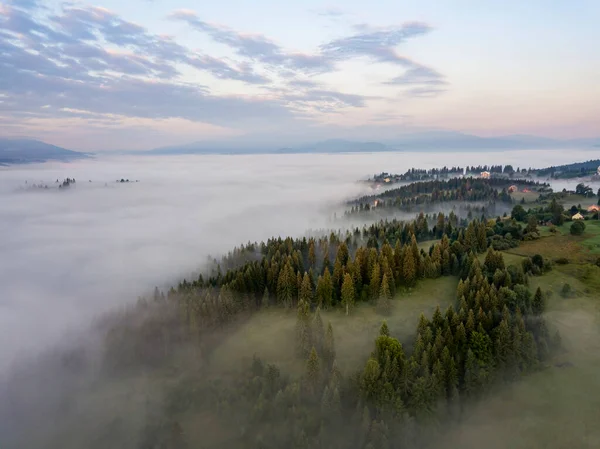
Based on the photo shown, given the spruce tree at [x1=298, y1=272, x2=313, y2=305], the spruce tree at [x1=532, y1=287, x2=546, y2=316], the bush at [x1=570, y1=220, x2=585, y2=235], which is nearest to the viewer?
the spruce tree at [x1=532, y1=287, x2=546, y2=316]

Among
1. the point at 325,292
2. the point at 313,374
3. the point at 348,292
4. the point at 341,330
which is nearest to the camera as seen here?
the point at 313,374

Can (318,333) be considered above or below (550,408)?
above

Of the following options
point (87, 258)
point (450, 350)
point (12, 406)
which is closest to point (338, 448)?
point (450, 350)

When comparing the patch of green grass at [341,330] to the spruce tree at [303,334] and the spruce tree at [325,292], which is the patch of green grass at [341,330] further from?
the spruce tree at [325,292]

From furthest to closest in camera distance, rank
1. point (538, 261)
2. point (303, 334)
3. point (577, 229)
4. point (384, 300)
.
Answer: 1. point (577, 229)
2. point (538, 261)
3. point (384, 300)
4. point (303, 334)

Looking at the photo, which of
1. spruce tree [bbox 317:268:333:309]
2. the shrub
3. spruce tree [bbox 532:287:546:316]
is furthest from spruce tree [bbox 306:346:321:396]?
the shrub

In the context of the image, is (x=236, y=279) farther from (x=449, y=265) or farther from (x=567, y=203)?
(x=567, y=203)

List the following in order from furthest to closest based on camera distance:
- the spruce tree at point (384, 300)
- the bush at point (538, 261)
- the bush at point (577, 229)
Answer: the bush at point (577, 229)
the bush at point (538, 261)
the spruce tree at point (384, 300)

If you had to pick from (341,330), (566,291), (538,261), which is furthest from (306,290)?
(538,261)

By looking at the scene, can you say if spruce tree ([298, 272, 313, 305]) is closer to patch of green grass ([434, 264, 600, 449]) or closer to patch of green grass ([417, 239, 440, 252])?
patch of green grass ([434, 264, 600, 449])

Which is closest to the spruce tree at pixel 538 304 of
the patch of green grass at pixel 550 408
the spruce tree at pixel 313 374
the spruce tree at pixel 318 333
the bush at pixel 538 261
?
the patch of green grass at pixel 550 408

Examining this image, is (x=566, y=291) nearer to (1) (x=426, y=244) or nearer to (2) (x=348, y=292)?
(2) (x=348, y=292)
